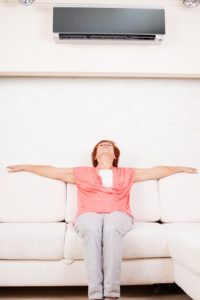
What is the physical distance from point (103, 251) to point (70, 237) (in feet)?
1.03

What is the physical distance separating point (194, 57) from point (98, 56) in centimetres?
96

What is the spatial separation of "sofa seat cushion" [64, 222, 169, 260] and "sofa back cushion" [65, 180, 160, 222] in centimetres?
51

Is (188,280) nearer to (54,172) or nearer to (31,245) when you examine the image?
(31,245)

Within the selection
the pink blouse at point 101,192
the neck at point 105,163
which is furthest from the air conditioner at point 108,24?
the pink blouse at point 101,192

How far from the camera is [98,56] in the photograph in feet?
10.8

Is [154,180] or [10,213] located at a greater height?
[154,180]

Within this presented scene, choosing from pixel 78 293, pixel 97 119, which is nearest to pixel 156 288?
pixel 78 293

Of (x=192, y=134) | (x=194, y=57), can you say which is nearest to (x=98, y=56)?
(x=194, y=57)

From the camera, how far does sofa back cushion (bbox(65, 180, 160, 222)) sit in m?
2.92

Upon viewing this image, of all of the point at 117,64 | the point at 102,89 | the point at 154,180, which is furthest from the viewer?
the point at 102,89

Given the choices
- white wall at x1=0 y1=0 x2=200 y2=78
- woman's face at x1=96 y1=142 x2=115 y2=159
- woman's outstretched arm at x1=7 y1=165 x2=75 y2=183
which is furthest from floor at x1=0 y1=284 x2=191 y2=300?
white wall at x1=0 y1=0 x2=200 y2=78

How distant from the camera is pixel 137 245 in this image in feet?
7.59

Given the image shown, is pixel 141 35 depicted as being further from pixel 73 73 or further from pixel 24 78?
pixel 24 78

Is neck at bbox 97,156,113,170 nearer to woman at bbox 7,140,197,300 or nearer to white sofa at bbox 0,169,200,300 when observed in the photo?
woman at bbox 7,140,197,300
